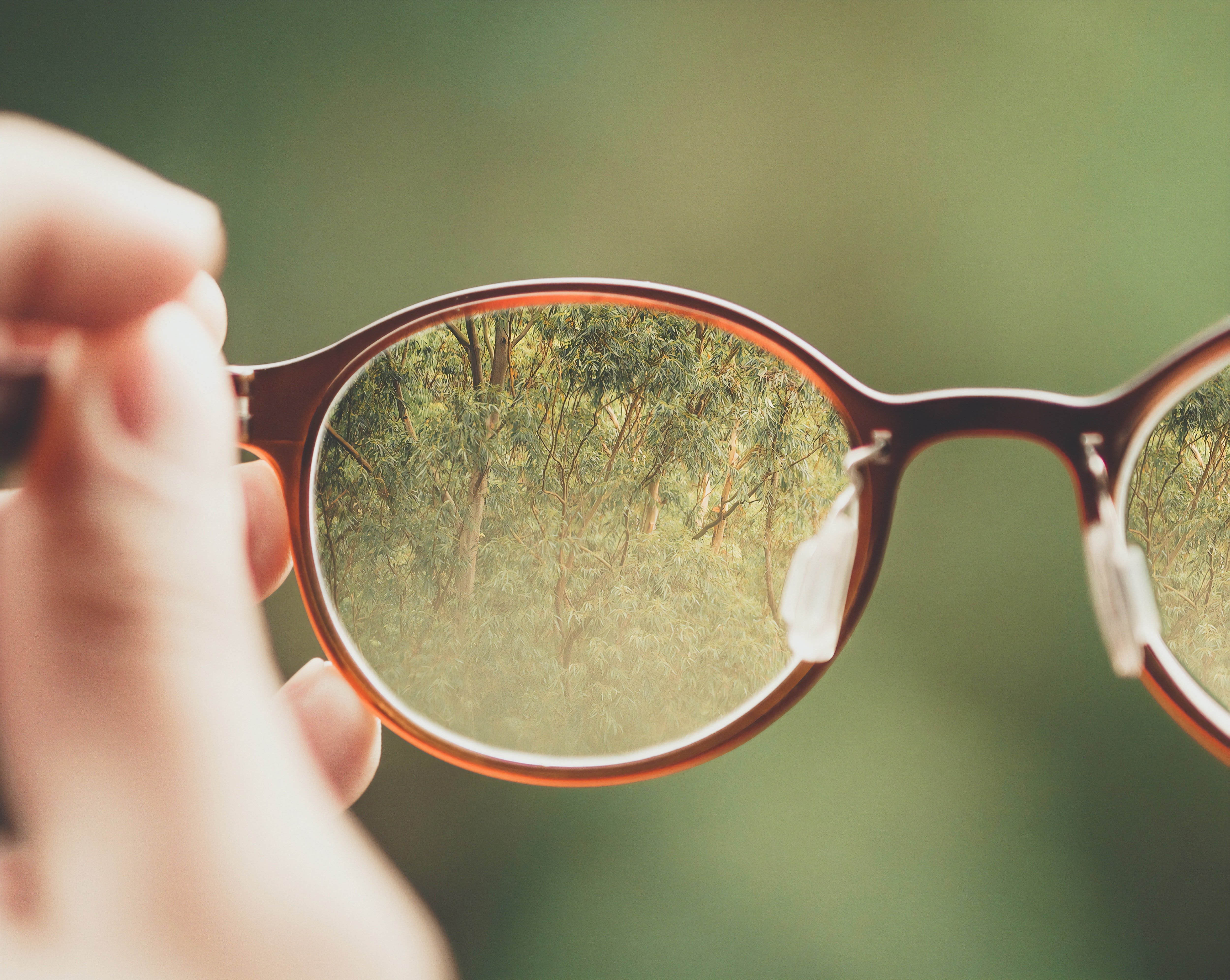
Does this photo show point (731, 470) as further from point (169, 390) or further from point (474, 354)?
point (169, 390)

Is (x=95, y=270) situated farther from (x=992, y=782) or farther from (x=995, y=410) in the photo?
(x=992, y=782)

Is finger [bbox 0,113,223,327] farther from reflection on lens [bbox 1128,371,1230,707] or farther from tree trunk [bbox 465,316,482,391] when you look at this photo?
reflection on lens [bbox 1128,371,1230,707]

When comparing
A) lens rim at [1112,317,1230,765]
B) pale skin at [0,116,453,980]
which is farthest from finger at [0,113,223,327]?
lens rim at [1112,317,1230,765]

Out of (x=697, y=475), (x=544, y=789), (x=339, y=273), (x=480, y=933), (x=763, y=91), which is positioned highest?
(x=763, y=91)

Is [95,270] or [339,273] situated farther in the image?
[339,273]

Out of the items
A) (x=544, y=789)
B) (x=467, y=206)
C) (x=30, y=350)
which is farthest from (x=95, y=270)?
(x=544, y=789)

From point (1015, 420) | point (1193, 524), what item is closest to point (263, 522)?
point (1015, 420)

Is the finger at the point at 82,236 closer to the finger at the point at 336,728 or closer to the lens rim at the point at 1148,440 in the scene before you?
the finger at the point at 336,728
